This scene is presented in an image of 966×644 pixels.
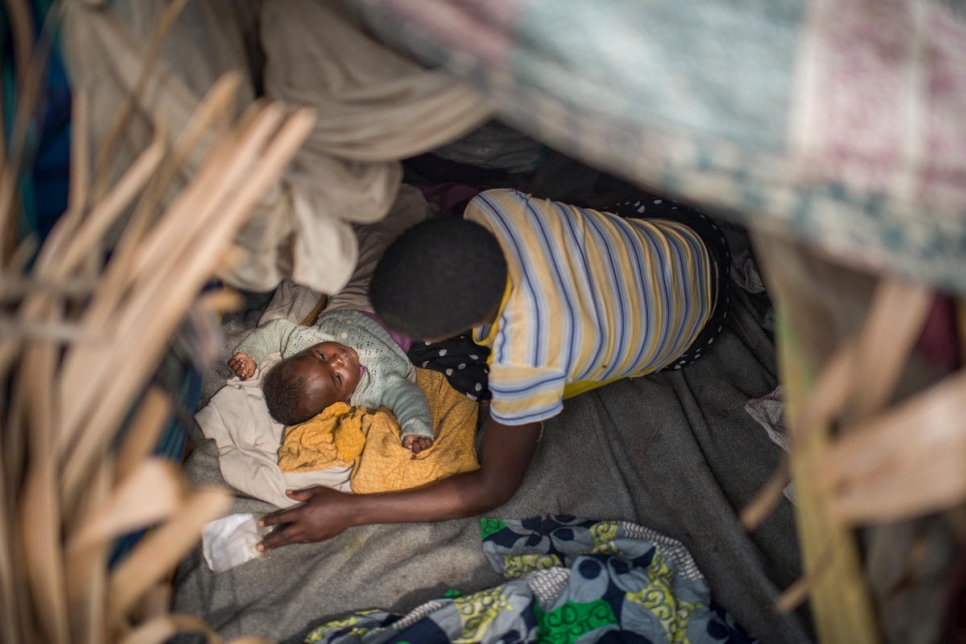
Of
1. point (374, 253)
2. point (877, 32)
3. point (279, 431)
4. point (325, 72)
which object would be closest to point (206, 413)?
point (279, 431)

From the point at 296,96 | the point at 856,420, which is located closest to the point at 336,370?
the point at 296,96

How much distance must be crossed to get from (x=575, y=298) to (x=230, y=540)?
108cm

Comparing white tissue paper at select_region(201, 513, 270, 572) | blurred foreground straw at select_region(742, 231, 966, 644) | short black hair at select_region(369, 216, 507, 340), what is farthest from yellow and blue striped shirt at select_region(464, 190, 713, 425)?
white tissue paper at select_region(201, 513, 270, 572)

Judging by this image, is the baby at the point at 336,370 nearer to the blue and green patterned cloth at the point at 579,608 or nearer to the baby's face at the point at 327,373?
the baby's face at the point at 327,373

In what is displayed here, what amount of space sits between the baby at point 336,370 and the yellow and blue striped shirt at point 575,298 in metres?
0.49

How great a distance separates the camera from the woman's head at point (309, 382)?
73.7 inches

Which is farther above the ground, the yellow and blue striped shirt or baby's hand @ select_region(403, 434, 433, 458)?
the yellow and blue striped shirt

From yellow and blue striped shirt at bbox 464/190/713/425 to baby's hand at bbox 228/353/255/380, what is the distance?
32.6 inches

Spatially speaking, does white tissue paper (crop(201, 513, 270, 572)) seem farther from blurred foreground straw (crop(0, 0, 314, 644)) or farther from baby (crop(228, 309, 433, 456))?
blurred foreground straw (crop(0, 0, 314, 644))

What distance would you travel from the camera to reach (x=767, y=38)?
677mm

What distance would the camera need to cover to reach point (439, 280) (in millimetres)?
1230

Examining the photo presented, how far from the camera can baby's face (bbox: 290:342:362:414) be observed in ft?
6.18

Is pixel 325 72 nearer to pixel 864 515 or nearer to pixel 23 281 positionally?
pixel 23 281

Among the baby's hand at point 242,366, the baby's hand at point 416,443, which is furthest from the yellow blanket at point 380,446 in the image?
the baby's hand at point 242,366
